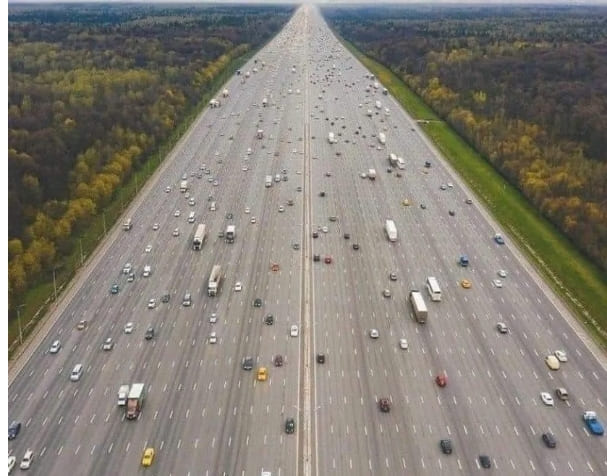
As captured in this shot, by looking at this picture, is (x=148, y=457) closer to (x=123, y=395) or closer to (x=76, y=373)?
(x=123, y=395)

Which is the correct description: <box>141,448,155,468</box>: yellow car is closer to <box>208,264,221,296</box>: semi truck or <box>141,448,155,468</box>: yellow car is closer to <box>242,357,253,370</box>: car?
<box>242,357,253,370</box>: car

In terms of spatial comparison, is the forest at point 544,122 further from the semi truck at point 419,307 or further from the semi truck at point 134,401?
the semi truck at point 134,401

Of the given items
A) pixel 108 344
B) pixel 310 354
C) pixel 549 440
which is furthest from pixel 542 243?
pixel 108 344

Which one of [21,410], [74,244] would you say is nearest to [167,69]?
[74,244]

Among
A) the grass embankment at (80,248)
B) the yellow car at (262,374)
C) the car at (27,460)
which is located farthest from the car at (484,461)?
the grass embankment at (80,248)

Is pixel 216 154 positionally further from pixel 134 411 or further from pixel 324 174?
pixel 134 411

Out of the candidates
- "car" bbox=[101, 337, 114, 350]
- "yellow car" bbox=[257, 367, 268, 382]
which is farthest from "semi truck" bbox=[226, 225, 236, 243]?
"yellow car" bbox=[257, 367, 268, 382]
